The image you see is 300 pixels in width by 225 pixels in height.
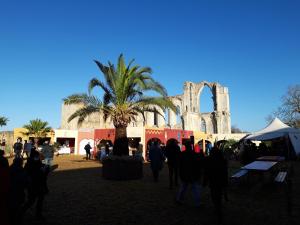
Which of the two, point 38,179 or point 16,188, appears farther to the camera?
point 38,179

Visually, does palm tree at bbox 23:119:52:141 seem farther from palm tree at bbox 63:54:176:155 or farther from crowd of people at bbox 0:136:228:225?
crowd of people at bbox 0:136:228:225

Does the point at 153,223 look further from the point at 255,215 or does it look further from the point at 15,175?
the point at 15,175

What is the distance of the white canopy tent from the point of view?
16900 millimetres

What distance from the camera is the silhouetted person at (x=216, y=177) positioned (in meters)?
5.35

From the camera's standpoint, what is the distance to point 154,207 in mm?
6664

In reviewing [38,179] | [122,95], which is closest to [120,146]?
[122,95]

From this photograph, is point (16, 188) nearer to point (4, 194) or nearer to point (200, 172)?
point (4, 194)

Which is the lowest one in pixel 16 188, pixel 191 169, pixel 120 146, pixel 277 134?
pixel 16 188

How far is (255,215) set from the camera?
5.91 metres

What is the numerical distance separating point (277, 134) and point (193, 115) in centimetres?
3276

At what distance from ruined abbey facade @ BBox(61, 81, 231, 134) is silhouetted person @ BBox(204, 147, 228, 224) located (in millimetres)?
41631

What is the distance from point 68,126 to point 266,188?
136 ft

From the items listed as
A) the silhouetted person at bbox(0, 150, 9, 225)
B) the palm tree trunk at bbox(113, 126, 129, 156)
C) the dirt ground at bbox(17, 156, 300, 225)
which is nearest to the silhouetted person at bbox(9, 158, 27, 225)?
the silhouetted person at bbox(0, 150, 9, 225)

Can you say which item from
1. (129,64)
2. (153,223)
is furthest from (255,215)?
(129,64)
